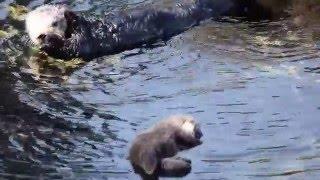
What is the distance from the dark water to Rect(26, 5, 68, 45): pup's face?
0.67 ft

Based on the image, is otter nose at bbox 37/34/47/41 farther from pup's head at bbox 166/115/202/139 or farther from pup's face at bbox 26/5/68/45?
pup's head at bbox 166/115/202/139

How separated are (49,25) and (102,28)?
0.49 meters

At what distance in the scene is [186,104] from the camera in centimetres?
486

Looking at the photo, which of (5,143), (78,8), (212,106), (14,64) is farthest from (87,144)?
(78,8)

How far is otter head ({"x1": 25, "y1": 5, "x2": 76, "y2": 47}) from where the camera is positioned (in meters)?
6.12

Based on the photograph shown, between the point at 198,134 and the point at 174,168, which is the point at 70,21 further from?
the point at 174,168

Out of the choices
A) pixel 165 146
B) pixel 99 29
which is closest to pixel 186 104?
pixel 165 146

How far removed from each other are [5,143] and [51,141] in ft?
0.99

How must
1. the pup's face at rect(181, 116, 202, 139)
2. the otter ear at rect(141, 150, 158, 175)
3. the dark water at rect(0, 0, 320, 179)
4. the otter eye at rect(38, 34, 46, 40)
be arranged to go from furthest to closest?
the otter eye at rect(38, 34, 46, 40) < the pup's face at rect(181, 116, 202, 139) < the dark water at rect(0, 0, 320, 179) < the otter ear at rect(141, 150, 158, 175)

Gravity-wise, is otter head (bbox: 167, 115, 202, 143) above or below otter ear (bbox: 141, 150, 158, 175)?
above

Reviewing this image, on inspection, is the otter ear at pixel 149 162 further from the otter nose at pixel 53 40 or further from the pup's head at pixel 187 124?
the otter nose at pixel 53 40

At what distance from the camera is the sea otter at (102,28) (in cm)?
615

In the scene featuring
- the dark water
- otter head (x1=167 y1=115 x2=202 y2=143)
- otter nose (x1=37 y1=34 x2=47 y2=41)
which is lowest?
the dark water

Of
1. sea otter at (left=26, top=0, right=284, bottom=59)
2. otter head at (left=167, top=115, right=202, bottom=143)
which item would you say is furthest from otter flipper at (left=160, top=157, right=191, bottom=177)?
sea otter at (left=26, top=0, right=284, bottom=59)
